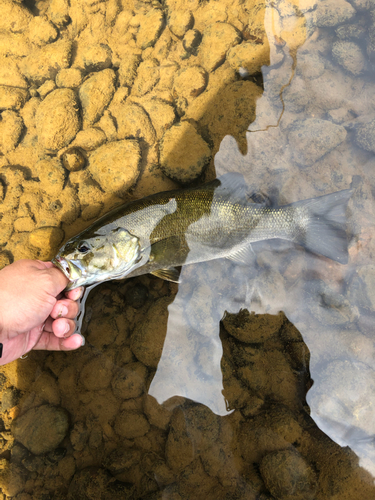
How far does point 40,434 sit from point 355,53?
239 inches

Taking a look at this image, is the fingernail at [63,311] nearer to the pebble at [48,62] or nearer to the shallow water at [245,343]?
the shallow water at [245,343]

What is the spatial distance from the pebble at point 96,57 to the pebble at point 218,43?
147 cm

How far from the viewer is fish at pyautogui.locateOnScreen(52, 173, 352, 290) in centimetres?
333

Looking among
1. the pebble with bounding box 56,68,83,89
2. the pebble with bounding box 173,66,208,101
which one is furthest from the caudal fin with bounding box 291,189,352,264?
the pebble with bounding box 56,68,83,89

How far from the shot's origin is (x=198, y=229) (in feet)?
11.3

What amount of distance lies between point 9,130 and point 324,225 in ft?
14.8

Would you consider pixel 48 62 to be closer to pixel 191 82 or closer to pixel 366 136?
pixel 191 82

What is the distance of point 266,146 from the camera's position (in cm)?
376

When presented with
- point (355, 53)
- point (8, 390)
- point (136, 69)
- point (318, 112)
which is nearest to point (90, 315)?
point (8, 390)

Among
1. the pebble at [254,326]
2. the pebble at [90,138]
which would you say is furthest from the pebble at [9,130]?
the pebble at [254,326]

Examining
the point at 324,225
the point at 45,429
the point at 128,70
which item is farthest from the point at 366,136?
the point at 45,429

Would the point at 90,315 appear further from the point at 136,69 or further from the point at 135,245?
the point at 136,69

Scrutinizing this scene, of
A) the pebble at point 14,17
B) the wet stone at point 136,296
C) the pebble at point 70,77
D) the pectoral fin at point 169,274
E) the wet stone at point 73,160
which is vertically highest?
the pebble at point 14,17

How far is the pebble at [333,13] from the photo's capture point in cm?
397
